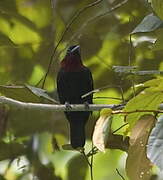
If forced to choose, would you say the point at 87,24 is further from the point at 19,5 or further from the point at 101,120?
the point at 101,120

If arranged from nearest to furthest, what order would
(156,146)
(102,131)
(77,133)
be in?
1. (156,146)
2. (102,131)
3. (77,133)

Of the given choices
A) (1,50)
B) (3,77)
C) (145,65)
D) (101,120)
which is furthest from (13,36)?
(101,120)

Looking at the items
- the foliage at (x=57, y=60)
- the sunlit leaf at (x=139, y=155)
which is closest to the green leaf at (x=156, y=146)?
the sunlit leaf at (x=139, y=155)

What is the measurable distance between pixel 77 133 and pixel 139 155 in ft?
5.69

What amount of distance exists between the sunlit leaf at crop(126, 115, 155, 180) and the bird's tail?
149 cm

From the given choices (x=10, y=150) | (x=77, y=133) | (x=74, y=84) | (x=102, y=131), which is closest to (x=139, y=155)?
(x=102, y=131)

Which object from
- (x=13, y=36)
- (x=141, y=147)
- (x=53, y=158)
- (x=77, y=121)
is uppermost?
(x=13, y=36)

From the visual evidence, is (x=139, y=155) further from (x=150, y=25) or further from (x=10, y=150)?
(x=10, y=150)

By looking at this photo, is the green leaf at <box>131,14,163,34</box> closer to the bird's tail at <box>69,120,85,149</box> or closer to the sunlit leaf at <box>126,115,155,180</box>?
the sunlit leaf at <box>126,115,155,180</box>

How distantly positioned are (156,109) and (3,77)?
1.77 m

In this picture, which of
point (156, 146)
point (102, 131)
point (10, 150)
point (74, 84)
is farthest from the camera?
point (74, 84)

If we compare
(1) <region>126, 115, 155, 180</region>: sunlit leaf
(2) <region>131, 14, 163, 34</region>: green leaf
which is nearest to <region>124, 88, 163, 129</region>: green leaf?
(1) <region>126, 115, 155, 180</region>: sunlit leaf

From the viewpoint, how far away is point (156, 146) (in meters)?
1.40

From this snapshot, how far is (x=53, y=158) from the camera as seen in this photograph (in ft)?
11.9
